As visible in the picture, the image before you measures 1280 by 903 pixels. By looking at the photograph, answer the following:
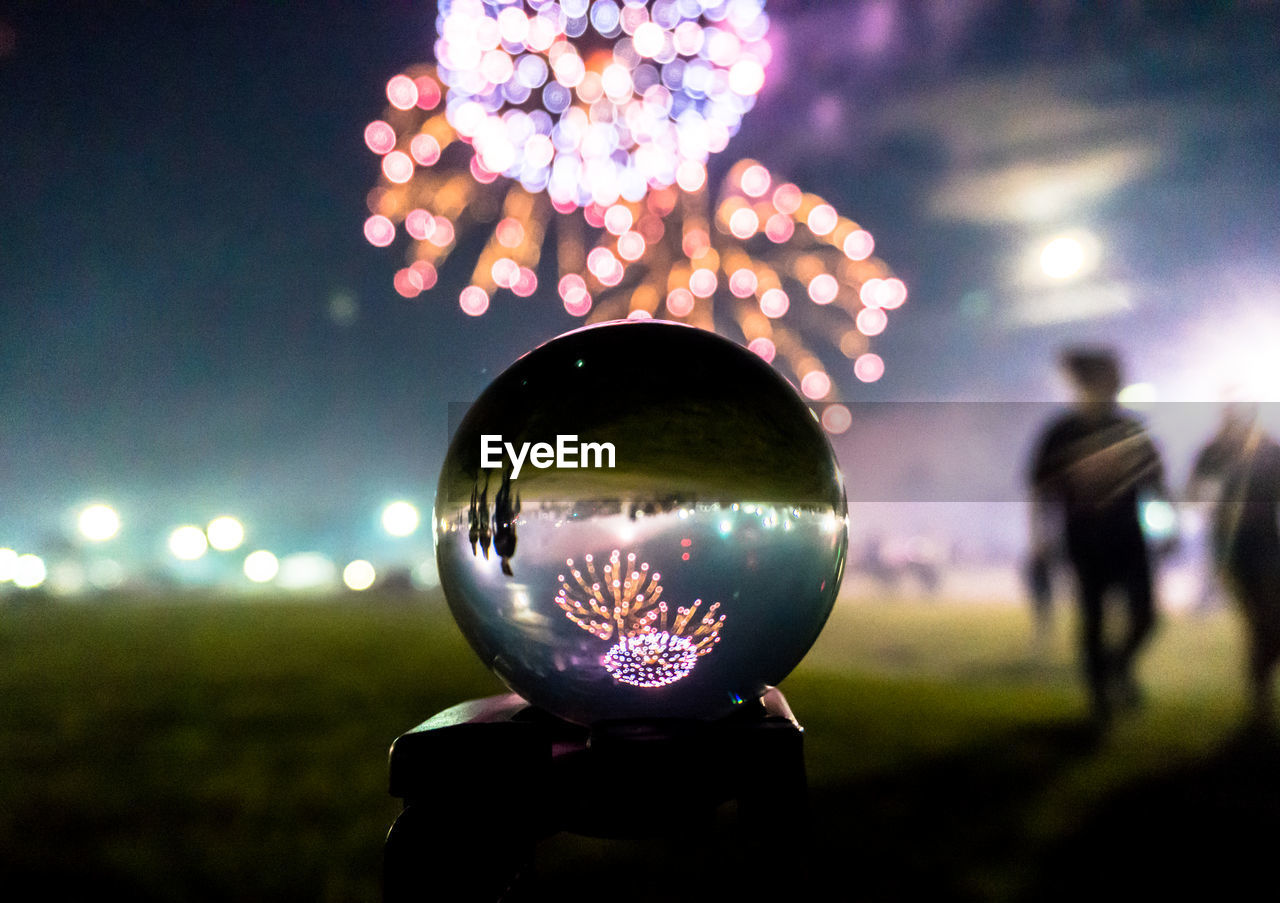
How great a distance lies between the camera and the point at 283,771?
3904 mm

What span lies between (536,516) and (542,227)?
1422 centimetres

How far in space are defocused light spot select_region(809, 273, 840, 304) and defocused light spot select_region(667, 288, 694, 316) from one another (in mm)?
2487

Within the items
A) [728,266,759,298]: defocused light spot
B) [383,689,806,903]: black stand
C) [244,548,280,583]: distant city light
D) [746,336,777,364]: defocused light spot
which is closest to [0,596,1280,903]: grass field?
[383,689,806,903]: black stand

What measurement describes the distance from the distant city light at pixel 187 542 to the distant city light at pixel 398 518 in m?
6.58

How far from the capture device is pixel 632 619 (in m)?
1.14

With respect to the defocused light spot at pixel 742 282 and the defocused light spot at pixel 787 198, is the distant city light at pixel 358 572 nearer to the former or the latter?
the defocused light spot at pixel 742 282

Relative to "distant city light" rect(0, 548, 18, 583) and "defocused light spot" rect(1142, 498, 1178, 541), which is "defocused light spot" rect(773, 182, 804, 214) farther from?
"distant city light" rect(0, 548, 18, 583)

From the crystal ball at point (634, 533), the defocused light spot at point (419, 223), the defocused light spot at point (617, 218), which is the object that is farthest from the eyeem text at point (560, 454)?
the defocused light spot at point (419, 223)

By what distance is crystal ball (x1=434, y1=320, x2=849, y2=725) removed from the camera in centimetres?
115

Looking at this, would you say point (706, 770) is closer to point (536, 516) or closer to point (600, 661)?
point (600, 661)

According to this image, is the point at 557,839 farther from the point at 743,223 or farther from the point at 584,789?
the point at 743,223

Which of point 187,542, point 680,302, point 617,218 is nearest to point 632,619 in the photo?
point 617,218

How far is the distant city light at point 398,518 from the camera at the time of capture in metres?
27.3

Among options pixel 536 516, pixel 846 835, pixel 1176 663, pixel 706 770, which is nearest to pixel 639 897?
pixel 846 835
